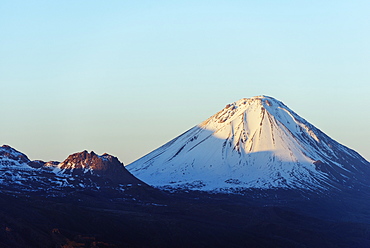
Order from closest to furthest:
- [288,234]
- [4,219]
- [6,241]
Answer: [6,241]
[4,219]
[288,234]

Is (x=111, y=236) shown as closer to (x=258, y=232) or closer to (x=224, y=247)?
(x=224, y=247)

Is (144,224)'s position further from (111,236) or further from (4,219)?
(4,219)

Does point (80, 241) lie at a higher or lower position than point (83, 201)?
lower

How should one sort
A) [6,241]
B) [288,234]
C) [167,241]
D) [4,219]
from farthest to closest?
[288,234] < [167,241] < [4,219] < [6,241]

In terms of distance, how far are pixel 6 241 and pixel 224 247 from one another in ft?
140

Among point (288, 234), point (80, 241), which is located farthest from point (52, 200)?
point (288, 234)

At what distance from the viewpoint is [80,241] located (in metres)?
157

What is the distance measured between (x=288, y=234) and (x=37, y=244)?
6453cm

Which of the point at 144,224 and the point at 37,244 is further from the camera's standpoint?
the point at 144,224

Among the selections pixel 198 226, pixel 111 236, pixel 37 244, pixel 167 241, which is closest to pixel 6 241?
pixel 37 244

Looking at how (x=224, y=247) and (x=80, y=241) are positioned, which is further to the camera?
(x=224, y=247)

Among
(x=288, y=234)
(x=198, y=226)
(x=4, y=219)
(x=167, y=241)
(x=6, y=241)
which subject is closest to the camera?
(x=6, y=241)

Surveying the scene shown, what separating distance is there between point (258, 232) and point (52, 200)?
4172 cm

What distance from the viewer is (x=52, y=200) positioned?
191 m
